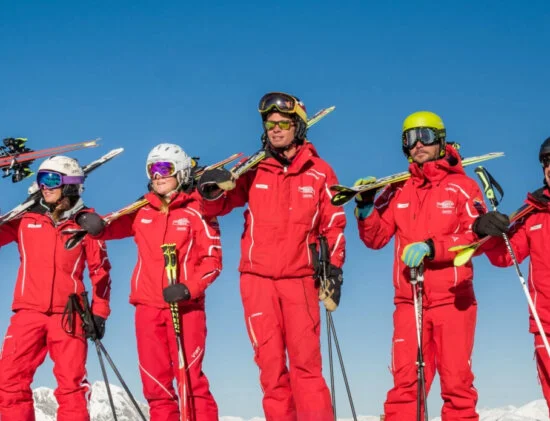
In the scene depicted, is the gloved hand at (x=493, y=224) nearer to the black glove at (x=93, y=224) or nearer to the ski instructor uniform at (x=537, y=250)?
the ski instructor uniform at (x=537, y=250)

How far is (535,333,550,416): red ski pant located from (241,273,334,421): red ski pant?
84.6 inches

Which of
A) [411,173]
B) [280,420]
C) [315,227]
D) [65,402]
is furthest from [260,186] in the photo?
[65,402]

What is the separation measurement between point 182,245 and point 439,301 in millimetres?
3031

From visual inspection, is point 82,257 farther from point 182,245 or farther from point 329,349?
point 329,349

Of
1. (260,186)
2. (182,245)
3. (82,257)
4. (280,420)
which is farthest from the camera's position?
(82,257)

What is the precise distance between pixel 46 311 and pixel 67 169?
1829 mm

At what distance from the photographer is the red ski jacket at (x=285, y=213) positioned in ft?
32.2

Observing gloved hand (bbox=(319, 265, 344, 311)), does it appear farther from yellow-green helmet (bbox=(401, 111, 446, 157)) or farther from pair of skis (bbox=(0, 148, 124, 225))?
pair of skis (bbox=(0, 148, 124, 225))

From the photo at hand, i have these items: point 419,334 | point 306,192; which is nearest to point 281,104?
point 306,192

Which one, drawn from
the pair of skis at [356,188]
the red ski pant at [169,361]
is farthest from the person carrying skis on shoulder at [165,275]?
the pair of skis at [356,188]

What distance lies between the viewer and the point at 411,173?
10242mm

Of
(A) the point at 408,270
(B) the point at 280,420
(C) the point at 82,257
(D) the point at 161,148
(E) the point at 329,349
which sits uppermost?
(D) the point at 161,148

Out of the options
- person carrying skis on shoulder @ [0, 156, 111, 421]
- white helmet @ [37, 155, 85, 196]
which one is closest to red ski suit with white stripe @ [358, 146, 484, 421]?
person carrying skis on shoulder @ [0, 156, 111, 421]

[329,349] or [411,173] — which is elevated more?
[411,173]
